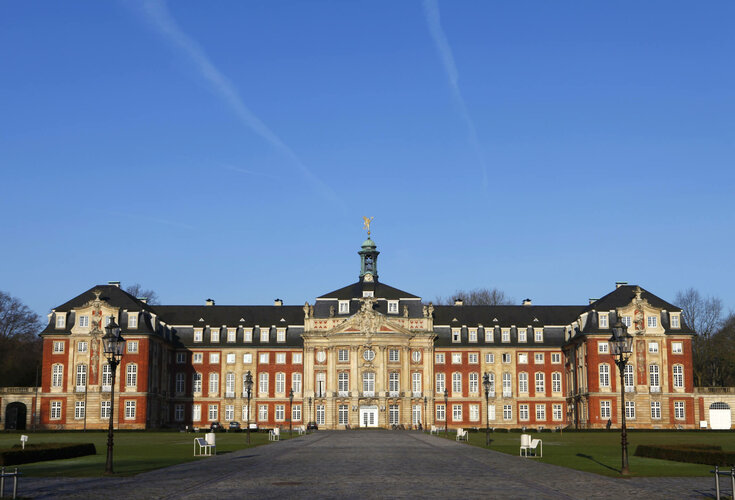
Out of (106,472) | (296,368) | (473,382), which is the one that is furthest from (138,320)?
(106,472)

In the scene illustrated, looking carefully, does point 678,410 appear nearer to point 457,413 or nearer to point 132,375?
point 457,413

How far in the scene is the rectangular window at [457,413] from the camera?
100500 mm

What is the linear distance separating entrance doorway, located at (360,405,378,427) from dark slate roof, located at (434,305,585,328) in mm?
12847

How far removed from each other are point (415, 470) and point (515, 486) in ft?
20.9

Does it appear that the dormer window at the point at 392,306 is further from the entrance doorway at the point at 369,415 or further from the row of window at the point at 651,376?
the row of window at the point at 651,376

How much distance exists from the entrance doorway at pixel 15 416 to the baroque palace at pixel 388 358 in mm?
11044

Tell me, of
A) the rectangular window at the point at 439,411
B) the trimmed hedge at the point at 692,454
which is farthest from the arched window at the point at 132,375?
the trimmed hedge at the point at 692,454

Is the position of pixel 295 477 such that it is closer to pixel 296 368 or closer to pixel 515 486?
pixel 515 486

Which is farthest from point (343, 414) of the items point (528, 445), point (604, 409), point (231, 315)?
point (528, 445)

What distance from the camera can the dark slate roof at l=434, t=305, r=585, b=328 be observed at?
336 feet

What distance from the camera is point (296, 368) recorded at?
3999 inches

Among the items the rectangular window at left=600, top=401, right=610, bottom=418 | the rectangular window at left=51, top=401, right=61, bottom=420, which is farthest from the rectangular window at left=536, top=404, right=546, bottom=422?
the rectangular window at left=51, top=401, right=61, bottom=420

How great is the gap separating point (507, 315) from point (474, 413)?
498 inches

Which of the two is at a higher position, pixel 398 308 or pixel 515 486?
pixel 398 308
